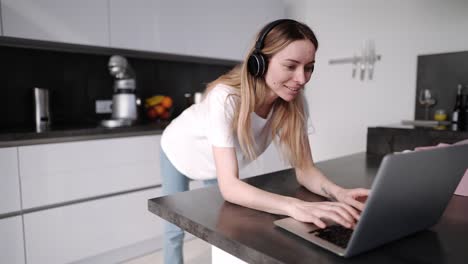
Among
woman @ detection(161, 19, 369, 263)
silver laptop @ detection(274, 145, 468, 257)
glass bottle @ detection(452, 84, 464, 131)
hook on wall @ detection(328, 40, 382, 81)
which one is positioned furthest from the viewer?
hook on wall @ detection(328, 40, 382, 81)

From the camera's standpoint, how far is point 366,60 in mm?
2715

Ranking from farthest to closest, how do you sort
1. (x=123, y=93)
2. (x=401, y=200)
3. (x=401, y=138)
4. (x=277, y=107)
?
(x=123, y=93)
(x=401, y=138)
(x=277, y=107)
(x=401, y=200)

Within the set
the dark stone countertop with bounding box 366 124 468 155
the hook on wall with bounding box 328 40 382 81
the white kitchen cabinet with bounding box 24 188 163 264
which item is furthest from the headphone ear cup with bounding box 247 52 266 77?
the hook on wall with bounding box 328 40 382 81

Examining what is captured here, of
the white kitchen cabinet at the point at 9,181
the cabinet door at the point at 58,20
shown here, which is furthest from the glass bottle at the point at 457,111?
the white kitchen cabinet at the point at 9,181

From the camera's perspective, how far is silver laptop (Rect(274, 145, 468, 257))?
470 millimetres

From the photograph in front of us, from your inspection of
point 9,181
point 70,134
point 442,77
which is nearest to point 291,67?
point 70,134

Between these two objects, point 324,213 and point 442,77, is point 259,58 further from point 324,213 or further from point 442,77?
point 442,77

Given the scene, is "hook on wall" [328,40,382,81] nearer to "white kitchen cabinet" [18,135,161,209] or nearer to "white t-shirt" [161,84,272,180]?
"white kitchen cabinet" [18,135,161,209]

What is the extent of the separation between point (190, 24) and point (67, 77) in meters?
0.94

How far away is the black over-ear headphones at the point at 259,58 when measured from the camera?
3.06ft

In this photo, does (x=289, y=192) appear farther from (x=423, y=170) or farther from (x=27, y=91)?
(x=27, y=91)

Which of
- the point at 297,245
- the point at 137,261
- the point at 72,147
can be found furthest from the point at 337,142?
the point at 297,245

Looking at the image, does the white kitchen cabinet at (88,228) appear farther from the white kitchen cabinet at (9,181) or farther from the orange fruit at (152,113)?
the orange fruit at (152,113)

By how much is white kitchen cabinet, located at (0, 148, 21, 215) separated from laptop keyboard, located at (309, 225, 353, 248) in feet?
5.27
